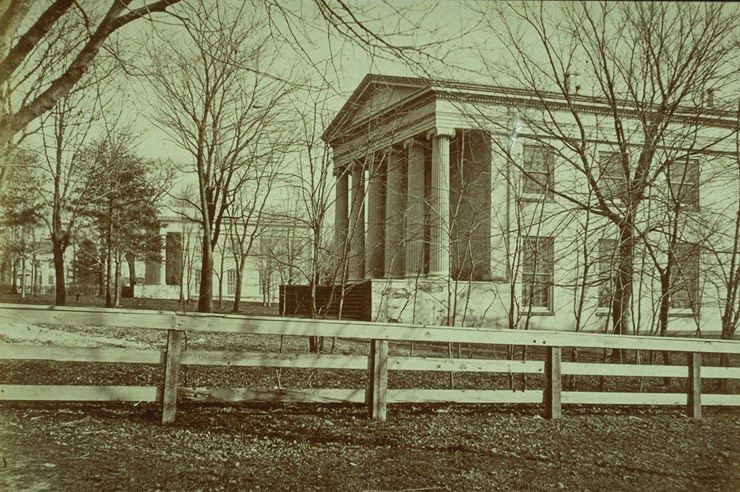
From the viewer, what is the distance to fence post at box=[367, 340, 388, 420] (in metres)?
6.58

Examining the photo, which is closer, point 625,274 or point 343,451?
point 343,451

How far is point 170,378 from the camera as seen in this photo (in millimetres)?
5973

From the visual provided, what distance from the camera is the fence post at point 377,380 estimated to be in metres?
6.58

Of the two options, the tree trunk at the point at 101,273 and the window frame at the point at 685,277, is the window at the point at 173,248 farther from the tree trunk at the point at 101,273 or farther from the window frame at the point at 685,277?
the window frame at the point at 685,277

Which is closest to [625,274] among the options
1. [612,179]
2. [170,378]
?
[612,179]

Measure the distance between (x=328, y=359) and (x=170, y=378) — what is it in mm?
1603

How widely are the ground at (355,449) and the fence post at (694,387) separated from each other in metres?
0.16

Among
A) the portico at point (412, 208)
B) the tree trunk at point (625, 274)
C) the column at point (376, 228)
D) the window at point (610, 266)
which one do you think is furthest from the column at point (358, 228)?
the tree trunk at point (625, 274)

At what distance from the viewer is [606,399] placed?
24.7ft

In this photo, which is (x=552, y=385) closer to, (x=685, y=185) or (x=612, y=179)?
(x=612, y=179)

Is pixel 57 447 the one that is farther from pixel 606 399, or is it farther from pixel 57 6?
pixel 606 399

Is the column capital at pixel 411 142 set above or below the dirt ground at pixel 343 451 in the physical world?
above

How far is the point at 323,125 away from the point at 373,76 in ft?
13.0

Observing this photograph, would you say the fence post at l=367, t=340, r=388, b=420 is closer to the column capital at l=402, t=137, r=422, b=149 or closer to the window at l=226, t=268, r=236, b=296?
the column capital at l=402, t=137, r=422, b=149
